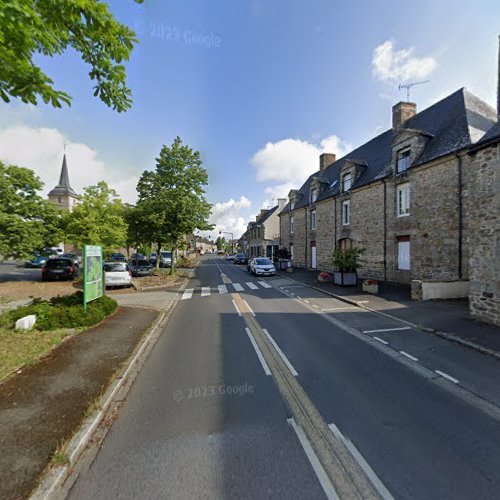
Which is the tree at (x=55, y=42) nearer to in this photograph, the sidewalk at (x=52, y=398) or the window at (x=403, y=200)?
the sidewalk at (x=52, y=398)

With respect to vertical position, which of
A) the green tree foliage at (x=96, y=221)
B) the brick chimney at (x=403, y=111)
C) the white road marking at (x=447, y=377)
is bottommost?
the white road marking at (x=447, y=377)

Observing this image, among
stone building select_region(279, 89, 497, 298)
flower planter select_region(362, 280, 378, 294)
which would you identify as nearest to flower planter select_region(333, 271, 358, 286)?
flower planter select_region(362, 280, 378, 294)

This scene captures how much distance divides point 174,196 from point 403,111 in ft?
53.1

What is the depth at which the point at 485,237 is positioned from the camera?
749cm

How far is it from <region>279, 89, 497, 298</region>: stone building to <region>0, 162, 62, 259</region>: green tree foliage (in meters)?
18.6

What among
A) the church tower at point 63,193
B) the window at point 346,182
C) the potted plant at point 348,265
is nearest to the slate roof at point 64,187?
the church tower at point 63,193

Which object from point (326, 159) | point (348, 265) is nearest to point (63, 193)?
point (326, 159)

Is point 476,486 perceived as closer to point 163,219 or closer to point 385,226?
point 385,226

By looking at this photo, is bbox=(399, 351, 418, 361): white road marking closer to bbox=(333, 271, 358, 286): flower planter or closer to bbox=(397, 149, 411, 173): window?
bbox=(333, 271, 358, 286): flower planter

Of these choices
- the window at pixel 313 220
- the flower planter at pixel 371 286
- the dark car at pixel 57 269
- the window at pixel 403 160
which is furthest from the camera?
the window at pixel 313 220

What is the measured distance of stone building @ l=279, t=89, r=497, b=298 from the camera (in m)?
11.5

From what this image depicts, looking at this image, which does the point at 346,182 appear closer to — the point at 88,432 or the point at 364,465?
the point at 364,465

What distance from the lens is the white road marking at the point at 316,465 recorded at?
2.40 m

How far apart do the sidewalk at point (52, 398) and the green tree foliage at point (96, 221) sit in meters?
7.97
